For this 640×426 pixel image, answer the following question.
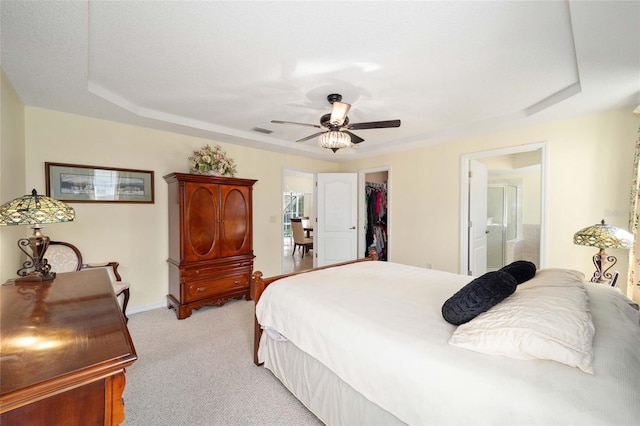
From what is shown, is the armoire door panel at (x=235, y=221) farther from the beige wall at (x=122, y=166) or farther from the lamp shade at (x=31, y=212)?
the lamp shade at (x=31, y=212)

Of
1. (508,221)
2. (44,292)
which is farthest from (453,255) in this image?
(44,292)

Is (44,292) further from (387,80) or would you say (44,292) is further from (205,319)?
(387,80)

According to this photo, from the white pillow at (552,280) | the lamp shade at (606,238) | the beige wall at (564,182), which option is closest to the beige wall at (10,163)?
the white pillow at (552,280)

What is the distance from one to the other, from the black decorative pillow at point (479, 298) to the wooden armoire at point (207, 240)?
2863 millimetres

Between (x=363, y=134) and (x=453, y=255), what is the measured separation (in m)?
2.23

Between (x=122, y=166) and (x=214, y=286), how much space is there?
6.00ft

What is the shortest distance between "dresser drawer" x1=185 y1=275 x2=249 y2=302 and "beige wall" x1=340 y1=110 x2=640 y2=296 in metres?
2.82

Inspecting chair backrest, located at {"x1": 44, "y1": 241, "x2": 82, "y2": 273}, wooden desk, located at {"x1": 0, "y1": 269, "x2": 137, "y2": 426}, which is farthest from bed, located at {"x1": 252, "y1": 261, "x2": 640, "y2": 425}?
chair backrest, located at {"x1": 44, "y1": 241, "x2": 82, "y2": 273}

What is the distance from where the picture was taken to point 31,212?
4.67 ft

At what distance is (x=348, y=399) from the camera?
1.39 metres

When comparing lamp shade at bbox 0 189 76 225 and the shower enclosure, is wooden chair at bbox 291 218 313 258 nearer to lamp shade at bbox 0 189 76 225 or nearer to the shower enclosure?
the shower enclosure

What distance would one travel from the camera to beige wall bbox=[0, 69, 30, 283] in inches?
76.2

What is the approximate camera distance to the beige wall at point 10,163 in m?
1.94

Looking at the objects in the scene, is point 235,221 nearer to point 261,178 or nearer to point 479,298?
point 261,178
